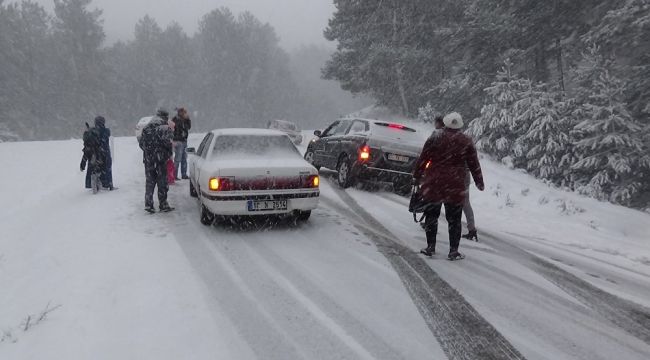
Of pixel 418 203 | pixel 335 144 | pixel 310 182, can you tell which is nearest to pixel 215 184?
pixel 310 182

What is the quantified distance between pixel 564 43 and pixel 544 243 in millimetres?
13478

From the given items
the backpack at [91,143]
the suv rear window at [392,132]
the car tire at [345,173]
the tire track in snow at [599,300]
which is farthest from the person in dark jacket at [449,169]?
the backpack at [91,143]

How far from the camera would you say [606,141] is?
12.2 m

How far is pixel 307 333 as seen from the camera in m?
4.03

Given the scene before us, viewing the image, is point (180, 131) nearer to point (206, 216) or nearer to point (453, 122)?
point (206, 216)

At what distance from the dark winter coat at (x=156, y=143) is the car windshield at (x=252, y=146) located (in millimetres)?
1051

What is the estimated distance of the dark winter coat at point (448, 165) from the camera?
582 centimetres

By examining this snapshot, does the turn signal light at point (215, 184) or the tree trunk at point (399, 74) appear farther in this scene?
the tree trunk at point (399, 74)

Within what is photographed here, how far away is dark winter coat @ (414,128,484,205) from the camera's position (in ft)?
19.1

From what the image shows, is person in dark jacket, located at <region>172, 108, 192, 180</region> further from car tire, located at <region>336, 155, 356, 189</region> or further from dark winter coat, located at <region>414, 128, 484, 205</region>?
dark winter coat, located at <region>414, 128, 484, 205</region>

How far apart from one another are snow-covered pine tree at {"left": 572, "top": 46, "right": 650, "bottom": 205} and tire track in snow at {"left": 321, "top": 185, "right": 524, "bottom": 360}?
28.2 feet

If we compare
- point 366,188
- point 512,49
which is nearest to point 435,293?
point 366,188

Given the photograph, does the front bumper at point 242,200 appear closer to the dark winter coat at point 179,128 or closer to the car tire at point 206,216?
the car tire at point 206,216

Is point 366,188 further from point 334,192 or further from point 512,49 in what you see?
point 512,49
